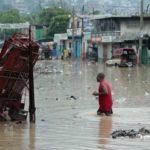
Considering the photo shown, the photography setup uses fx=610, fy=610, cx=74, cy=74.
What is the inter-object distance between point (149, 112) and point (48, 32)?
4119 inches

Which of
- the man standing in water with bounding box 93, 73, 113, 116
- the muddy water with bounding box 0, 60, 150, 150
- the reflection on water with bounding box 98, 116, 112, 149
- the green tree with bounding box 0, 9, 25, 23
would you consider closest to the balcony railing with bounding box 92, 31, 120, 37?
the muddy water with bounding box 0, 60, 150, 150

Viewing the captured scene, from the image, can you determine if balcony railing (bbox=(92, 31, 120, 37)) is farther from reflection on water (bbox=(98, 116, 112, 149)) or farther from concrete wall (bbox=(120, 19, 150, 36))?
reflection on water (bbox=(98, 116, 112, 149))

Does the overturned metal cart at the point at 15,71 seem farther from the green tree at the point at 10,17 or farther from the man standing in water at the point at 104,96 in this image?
the green tree at the point at 10,17

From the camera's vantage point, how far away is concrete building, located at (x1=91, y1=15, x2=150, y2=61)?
2776 inches

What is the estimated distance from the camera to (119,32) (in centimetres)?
7225

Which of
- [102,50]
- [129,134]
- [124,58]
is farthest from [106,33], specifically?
[129,134]

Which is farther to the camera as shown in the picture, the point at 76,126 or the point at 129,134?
the point at 76,126

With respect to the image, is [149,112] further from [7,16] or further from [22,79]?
[7,16]

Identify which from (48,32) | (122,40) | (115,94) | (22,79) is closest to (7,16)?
(48,32)

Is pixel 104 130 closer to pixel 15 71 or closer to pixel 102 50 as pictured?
pixel 15 71

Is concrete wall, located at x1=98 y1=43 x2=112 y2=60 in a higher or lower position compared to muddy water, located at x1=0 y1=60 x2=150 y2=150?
higher

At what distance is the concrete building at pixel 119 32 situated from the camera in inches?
2776

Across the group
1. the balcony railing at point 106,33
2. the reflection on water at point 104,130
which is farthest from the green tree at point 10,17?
the reflection on water at point 104,130

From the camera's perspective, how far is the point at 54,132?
40.7 feet
